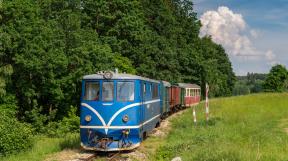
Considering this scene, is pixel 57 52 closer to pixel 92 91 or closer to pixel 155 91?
pixel 155 91

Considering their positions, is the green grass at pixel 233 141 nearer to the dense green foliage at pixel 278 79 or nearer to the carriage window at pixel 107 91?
the carriage window at pixel 107 91

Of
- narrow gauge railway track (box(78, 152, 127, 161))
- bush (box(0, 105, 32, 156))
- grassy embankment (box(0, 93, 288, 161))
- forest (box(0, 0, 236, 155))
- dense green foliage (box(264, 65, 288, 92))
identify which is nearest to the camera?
grassy embankment (box(0, 93, 288, 161))


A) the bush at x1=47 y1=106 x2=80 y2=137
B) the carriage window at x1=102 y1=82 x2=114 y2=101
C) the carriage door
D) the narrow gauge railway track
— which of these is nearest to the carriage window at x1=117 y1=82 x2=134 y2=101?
the carriage window at x1=102 y1=82 x2=114 y2=101

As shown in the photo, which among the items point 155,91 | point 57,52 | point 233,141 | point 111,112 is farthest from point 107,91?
point 57,52

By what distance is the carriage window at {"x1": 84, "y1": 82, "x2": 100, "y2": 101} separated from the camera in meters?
16.9

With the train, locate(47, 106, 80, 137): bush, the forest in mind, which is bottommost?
locate(47, 106, 80, 137): bush

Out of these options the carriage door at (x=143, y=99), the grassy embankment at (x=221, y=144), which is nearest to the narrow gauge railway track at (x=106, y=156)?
the grassy embankment at (x=221, y=144)

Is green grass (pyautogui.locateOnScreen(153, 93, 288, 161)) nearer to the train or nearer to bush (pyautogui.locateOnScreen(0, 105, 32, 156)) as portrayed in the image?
the train

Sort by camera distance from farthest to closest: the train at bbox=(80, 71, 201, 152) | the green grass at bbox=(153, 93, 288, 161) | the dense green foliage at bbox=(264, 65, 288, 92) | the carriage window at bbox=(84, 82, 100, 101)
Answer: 1. the dense green foliage at bbox=(264, 65, 288, 92)
2. the carriage window at bbox=(84, 82, 100, 101)
3. the train at bbox=(80, 71, 201, 152)
4. the green grass at bbox=(153, 93, 288, 161)

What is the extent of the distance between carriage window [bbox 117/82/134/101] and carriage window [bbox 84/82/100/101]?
80 centimetres

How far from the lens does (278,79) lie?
11331 cm

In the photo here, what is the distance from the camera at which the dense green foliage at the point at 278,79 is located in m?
113

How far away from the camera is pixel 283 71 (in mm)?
114125

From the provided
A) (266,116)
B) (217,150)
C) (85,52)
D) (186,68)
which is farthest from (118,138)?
(186,68)
